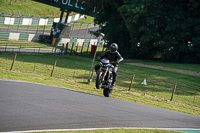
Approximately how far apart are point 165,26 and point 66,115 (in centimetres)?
3113

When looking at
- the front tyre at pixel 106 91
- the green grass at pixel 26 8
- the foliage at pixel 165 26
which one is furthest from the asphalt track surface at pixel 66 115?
the green grass at pixel 26 8

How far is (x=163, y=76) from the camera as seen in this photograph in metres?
28.9

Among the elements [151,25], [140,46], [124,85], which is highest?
[151,25]

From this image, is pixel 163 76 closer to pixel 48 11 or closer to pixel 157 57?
pixel 157 57

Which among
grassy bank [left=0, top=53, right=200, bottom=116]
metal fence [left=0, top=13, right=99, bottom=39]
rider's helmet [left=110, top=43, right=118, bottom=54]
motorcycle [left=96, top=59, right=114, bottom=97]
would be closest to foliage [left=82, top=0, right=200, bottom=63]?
grassy bank [left=0, top=53, right=200, bottom=116]

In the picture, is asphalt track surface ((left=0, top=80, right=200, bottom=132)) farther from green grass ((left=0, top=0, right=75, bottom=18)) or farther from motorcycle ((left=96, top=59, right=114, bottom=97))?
green grass ((left=0, top=0, right=75, bottom=18))

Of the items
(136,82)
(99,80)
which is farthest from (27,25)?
(99,80)

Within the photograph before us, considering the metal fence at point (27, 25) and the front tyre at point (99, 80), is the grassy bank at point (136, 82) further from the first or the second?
the metal fence at point (27, 25)

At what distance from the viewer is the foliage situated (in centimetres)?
3728

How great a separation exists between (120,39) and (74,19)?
3418 cm

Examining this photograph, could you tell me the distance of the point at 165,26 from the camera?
38.5 m

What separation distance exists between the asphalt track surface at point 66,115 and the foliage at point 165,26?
25.9 m

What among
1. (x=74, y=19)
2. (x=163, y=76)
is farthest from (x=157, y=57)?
(x=74, y=19)

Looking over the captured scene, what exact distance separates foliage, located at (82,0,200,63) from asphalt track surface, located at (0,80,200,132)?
25906 mm
